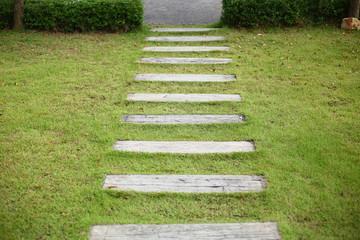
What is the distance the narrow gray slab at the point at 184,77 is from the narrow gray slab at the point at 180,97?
0.64 m

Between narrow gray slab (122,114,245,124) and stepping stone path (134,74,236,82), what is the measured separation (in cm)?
136

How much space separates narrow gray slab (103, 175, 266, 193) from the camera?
3703mm

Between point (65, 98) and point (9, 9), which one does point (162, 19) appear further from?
point (65, 98)

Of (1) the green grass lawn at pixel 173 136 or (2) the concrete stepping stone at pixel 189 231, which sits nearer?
(2) the concrete stepping stone at pixel 189 231

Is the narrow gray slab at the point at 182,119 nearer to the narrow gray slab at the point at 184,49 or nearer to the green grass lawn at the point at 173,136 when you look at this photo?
the green grass lawn at the point at 173,136

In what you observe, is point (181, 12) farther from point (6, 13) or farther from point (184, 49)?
point (6, 13)

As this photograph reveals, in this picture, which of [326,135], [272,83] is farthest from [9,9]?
[326,135]

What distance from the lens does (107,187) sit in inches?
147

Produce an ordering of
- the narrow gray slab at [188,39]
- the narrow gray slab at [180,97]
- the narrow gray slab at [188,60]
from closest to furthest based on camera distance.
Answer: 1. the narrow gray slab at [180,97]
2. the narrow gray slab at [188,60]
3. the narrow gray slab at [188,39]

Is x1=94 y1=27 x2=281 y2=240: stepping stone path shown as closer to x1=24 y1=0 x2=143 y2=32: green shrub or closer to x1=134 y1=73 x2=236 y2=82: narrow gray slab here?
x1=134 y1=73 x2=236 y2=82: narrow gray slab

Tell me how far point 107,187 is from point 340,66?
532cm

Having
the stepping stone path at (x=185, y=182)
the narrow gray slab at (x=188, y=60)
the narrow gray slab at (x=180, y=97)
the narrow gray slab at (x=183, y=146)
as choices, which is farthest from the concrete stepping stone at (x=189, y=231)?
the narrow gray slab at (x=188, y=60)

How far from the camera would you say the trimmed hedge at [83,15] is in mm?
8602

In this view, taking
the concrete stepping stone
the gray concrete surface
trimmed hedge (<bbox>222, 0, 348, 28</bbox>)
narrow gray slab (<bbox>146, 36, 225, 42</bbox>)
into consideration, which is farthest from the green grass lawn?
the gray concrete surface
